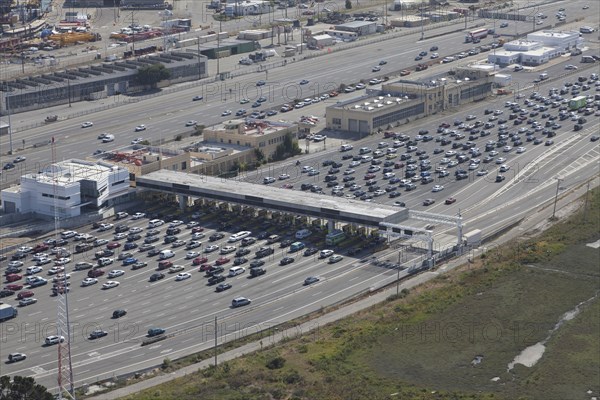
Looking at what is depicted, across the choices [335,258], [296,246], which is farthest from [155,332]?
[296,246]

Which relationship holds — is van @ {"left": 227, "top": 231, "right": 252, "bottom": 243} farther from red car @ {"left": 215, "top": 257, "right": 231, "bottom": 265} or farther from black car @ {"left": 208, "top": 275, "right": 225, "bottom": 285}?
black car @ {"left": 208, "top": 275, "right": 225, "bottom": 285}

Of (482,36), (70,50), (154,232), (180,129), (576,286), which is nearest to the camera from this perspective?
(576,286)

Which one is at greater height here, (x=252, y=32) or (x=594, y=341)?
(x=252, y=32)

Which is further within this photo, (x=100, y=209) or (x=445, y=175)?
(x=445, y=175)

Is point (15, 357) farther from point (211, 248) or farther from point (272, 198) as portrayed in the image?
point (272, 198)

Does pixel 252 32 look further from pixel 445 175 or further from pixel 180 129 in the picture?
pixel 445 175

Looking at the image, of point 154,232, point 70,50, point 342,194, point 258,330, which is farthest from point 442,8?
point 258,330
